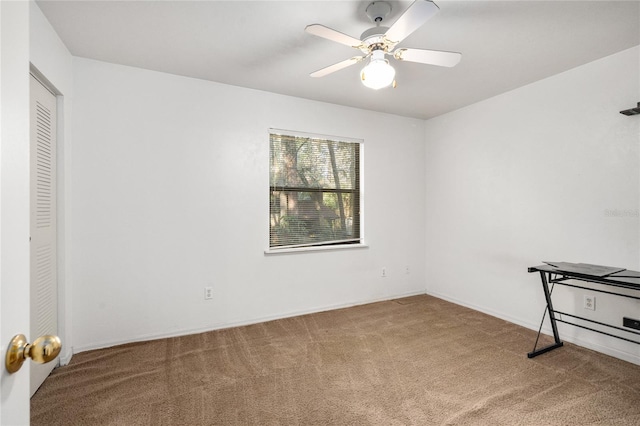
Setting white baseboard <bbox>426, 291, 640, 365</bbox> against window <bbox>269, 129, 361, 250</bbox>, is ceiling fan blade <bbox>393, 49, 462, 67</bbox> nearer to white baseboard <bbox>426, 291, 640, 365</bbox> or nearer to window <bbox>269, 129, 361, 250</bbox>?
window <bbox>269, 129, 361, 250</bbox>

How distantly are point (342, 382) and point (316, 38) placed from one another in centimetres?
245

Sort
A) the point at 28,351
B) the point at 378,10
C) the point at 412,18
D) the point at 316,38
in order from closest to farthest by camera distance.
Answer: the point at 28,351
the point at 412,18
the point at 378,10
the point at 316,38

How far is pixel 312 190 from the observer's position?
368 centimetres

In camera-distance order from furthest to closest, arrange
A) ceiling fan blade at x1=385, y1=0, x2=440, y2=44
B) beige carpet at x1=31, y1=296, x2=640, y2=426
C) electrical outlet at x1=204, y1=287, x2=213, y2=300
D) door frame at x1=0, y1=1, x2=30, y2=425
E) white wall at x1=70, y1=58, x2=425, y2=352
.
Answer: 1. electrical outlet at x1=204, y1=287, x2=213, y2=300
2. white wall at x1=70, y1=58, x2=425, y2=352
3. beige carpet at x1=31, y1=296, x2=640, y2=426
4. ceiling fan blade at x1=385, y1=0, x2=440, y2=44
5. door frame at x1=0, y1=1, x2=30, y2=425

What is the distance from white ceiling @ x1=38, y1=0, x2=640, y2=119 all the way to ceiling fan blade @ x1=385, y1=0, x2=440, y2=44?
0.26 m

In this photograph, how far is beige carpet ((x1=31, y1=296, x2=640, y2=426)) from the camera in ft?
6.03

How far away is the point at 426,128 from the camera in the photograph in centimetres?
439

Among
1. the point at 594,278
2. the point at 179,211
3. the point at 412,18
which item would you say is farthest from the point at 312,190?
the point at 594,278

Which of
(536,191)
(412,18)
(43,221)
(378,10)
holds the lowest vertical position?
(43,221)

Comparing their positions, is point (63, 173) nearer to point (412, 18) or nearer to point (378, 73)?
point (378, 73)

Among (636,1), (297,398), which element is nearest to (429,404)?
(297,398)

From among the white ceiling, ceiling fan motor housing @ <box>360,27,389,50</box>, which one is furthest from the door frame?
ceiling fan motor housing @ <box>360,27,389,50</box>

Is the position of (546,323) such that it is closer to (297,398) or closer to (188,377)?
(297,398)

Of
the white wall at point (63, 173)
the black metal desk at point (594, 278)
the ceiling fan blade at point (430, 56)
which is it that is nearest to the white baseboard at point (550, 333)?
the black metal desk at point (594, 278)
